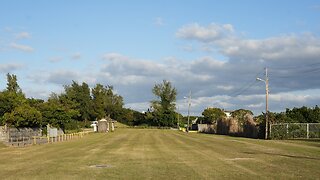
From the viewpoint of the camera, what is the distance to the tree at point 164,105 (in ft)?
555

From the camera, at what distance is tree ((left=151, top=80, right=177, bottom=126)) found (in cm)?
16912

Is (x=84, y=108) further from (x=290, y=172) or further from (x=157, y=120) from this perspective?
(x=290, y=172)

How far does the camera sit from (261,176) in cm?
1569

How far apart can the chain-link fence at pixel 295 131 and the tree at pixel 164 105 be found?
112414 mm

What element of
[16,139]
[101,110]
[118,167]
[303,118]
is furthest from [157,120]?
[118,167]

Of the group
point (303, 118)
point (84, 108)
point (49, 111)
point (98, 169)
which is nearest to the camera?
point (98, 169)

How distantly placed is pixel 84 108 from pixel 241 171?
149 metres

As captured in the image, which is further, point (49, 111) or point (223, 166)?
point (49, 111)

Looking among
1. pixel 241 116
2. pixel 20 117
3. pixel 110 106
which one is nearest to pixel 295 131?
pixel 241 116

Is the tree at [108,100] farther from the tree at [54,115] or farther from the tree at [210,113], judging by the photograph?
the tree at [54,115]

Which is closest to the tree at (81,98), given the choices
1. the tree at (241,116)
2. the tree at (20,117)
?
the tree at (241,116)

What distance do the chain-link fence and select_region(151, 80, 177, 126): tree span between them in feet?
369

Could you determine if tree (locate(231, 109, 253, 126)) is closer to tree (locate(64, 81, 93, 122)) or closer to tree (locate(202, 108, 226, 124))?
tree (locate(202, 108, 226, 124))

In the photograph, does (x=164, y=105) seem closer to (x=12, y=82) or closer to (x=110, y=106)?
(x=110, y=106)
